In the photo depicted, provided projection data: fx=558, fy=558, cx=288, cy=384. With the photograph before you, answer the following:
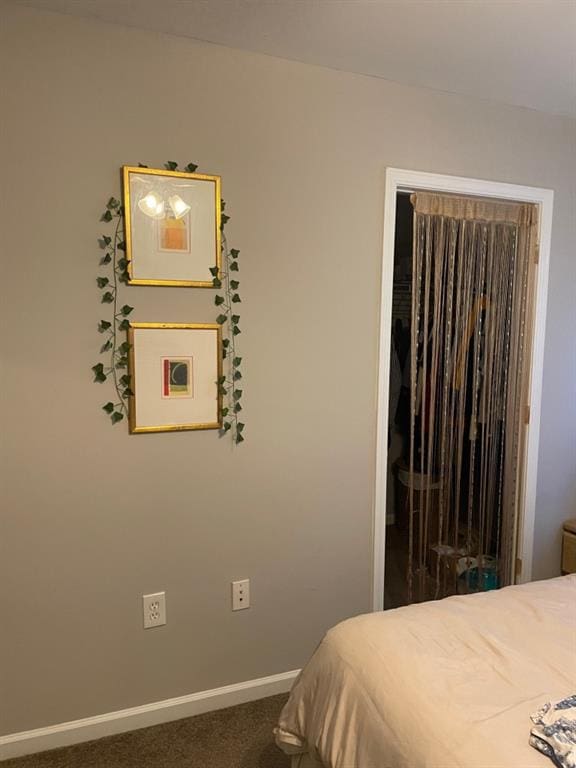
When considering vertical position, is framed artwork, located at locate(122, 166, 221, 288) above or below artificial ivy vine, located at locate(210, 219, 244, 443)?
above

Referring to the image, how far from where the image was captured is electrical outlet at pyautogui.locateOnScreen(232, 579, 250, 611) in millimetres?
2229

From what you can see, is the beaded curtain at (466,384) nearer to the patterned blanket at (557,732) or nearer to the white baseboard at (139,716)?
the white baseboard at (139,716)

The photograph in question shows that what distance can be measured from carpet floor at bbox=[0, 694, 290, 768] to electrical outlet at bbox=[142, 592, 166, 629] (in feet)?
1.31

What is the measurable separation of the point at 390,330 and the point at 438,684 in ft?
4.73

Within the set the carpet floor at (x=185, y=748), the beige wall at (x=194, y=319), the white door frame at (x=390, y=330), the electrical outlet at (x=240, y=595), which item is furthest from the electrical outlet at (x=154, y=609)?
the white door frame at (x=390, y=330)

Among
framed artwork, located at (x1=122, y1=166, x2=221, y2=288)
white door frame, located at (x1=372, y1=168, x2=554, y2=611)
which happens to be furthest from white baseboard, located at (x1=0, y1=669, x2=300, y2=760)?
framed artwork, located at (x1=122, y1=166, x2=221, y2=288)

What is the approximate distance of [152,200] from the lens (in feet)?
6.40

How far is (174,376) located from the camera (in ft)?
6.70

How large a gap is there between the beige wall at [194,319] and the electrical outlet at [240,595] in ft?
0.11

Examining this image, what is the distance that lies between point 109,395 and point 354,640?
45.0 inches

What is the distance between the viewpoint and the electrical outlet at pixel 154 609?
210cm

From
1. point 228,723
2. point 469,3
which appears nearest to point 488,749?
point 228,723

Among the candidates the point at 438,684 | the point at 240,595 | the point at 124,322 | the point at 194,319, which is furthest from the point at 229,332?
the point at 438,684

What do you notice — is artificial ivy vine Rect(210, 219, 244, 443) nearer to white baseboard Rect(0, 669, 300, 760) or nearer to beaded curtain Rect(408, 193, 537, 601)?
beaded curtain Rect(408, 193, 537, 601)
